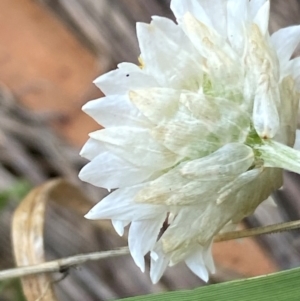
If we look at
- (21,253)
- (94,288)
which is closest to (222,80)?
(21,253)

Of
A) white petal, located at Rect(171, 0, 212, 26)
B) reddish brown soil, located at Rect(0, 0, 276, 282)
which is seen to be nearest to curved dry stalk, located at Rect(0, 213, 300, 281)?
white petal, located at Rect(171, 0, 212, 26)

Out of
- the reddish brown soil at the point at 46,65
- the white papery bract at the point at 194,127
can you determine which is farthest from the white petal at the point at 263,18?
the reddish brown soil at the point at 46,65

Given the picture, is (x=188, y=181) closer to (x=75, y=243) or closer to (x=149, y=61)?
(x=149, y=61)

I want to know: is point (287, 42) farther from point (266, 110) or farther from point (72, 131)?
point (72, 131)

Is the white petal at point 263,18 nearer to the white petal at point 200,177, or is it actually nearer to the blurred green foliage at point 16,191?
the white petal at point 200,177

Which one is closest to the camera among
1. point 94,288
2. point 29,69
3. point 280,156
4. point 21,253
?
point 280,156
